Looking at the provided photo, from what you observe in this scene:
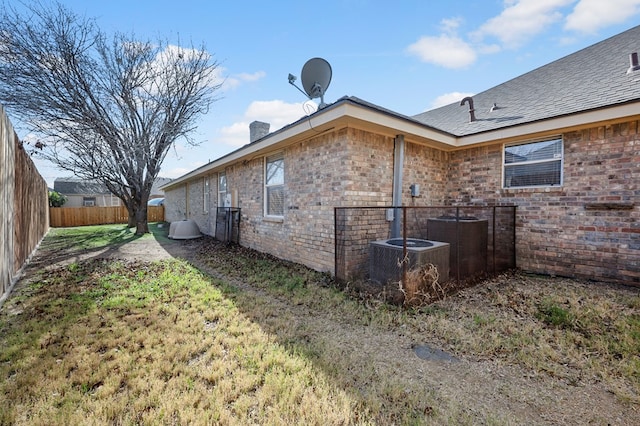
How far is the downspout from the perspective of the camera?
18.2 feet

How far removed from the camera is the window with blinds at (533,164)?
5.50 m

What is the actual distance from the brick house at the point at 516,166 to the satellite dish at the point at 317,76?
1.25 m

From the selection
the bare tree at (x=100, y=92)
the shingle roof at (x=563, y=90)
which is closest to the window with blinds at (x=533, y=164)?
the shingle roof at (x=563, y=90)

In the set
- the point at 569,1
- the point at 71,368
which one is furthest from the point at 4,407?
the point at 569,1

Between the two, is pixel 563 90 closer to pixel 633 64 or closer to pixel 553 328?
pixel 633 64

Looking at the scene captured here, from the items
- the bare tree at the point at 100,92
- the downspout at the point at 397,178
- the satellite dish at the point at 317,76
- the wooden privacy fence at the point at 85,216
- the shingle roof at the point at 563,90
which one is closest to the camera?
the shingle roof at the point at 563,90

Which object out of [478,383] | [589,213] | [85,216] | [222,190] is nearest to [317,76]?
[589,213]

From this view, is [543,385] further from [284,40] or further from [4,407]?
[284,40]

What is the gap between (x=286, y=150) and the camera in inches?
263

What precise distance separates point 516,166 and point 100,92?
48.6ft

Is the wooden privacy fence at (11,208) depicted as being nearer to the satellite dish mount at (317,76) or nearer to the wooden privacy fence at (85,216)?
the satellite dish mount at (317,76)

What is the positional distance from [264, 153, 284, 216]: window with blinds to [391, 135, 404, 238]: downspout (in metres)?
2.79

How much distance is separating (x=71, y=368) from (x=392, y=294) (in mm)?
3729

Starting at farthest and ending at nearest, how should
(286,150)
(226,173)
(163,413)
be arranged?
(226,173), (286,150), (163,413)
